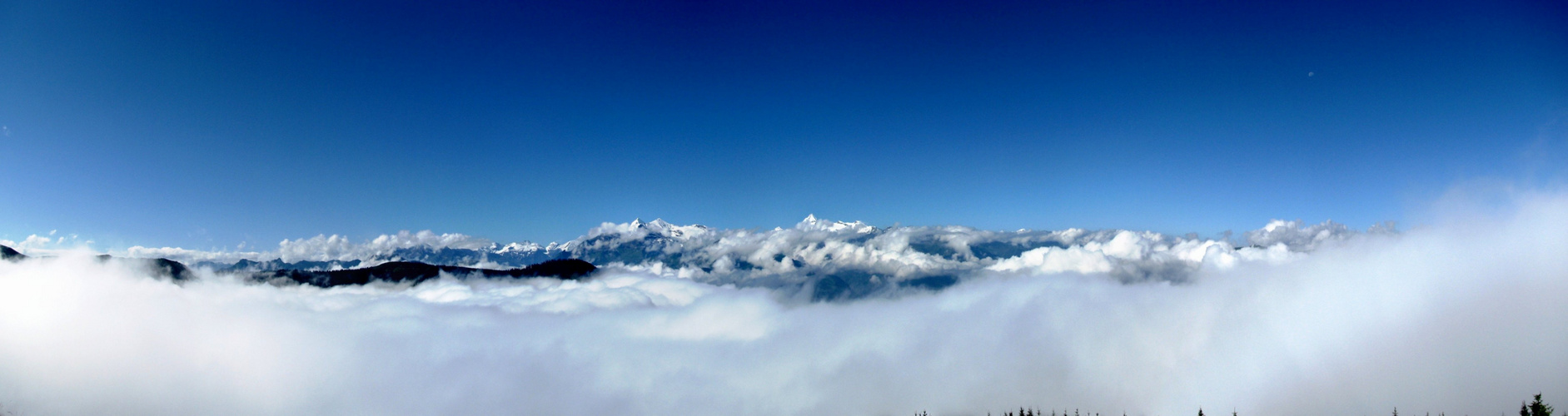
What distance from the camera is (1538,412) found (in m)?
136
